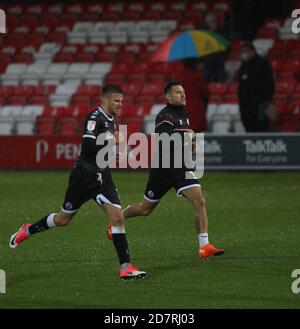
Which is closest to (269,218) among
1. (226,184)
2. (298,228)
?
(298,228)

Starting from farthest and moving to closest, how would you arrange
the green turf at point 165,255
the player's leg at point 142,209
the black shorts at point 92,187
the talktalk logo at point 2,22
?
the talktalk logo at point 2,22 → the player's leg at point 142,209 → the black shorts at point 92,187 → the green turf at point 165,255

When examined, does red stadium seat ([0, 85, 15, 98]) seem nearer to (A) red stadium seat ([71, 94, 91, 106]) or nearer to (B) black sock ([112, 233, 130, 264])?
(A) red stadium seat ([71, 94, 91, 106])

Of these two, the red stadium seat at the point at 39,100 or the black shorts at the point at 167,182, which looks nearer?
the black shorts at the point at 167,182

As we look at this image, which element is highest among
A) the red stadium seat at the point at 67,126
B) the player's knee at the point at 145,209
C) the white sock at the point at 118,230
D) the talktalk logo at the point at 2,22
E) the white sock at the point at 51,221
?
the talktalk logo at the point at 2,22

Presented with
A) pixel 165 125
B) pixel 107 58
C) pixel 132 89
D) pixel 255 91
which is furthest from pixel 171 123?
pixel 107 58

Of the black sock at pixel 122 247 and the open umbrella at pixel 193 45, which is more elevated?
the open umbrella at pixel 193 45

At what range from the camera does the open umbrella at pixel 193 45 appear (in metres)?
22.6

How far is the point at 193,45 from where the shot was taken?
74.6ft

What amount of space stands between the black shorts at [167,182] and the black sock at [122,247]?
5.47 ft

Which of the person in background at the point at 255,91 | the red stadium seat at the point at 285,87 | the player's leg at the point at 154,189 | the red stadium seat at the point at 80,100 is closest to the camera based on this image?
the player's leg at the point at 154,189

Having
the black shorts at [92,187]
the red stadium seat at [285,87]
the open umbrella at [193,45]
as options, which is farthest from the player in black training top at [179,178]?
the red stadium seat at [285,87]

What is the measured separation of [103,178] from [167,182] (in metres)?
1.52

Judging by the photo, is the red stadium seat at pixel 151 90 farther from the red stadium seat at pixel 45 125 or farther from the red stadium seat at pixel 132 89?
the red stadium seat at pixel 45 125

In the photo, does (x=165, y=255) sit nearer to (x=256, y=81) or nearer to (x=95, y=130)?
(x=95, y=130)
